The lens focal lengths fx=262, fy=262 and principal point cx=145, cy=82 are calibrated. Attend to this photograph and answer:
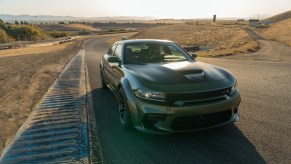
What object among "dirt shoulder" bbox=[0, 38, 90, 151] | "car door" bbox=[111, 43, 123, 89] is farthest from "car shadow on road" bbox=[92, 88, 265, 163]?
"dirt shoulder" bbox=[0, 38, 90, 151]

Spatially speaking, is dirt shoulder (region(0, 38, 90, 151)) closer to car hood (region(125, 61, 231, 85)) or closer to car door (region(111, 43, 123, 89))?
car door (region(111, 43, 123, 89))

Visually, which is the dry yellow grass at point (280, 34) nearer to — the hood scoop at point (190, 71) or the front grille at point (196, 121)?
the hood scoop at point (190, 71)

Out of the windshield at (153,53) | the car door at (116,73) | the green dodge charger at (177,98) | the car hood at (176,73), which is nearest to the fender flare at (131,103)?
the green dodge charger at (177,98)

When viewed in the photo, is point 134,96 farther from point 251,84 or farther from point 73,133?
point 251,84

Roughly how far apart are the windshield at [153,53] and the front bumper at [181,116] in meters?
1.66

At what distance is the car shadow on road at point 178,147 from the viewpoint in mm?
3850

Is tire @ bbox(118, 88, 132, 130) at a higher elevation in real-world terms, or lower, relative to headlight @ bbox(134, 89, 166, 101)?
lower

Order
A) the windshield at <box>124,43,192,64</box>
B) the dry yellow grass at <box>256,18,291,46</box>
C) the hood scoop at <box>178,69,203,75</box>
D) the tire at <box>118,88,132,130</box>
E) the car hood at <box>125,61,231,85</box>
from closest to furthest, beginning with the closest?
1. the car hood at <box>125,61,231,85</box>
2. the hood scoop at <box>178,69,203,75</box>
3. the tire at <box>118,88,132,130</box>
4. the windshield at <box>124,43,192,64</box>
5. the dry yellow grass at <box>256,18,291,46</box>

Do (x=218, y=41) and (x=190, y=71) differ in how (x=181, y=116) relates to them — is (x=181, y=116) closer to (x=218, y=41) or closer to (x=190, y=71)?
(x=190, y=71)

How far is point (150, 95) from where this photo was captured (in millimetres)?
4219

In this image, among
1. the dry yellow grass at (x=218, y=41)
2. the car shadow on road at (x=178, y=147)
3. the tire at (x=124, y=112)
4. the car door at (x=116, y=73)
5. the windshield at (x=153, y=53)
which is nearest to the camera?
the car shadow on road at (x=178, y=147)

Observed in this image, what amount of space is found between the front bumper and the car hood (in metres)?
0.41

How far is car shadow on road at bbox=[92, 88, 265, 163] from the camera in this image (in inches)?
152

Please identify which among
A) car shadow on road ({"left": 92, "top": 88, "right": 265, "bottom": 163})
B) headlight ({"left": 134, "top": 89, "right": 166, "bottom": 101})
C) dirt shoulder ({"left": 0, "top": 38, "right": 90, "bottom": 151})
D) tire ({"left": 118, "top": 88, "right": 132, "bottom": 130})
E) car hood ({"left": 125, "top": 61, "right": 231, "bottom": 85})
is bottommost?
dirt shoulder ({"left": 0, "top": 38, "right": 90, "bottom": 151})
